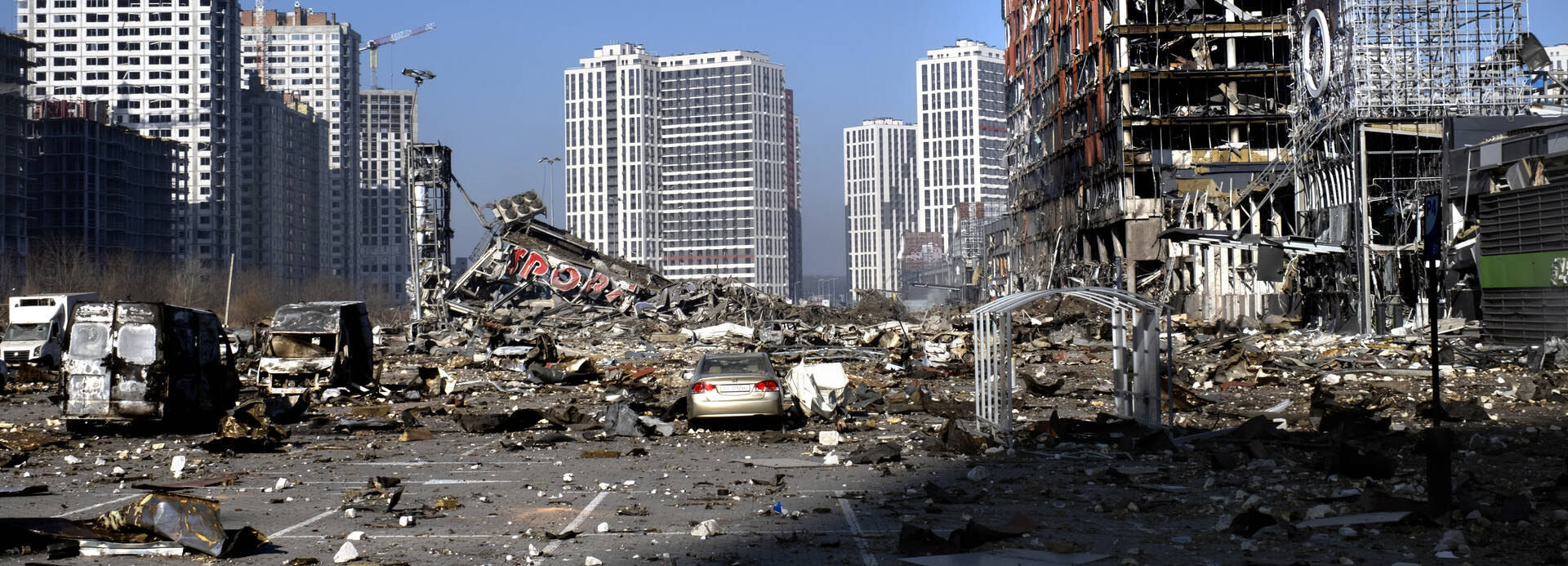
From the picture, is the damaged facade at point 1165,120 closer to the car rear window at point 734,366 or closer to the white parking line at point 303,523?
the car rear window at point 734,366

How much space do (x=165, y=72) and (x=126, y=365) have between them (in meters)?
156

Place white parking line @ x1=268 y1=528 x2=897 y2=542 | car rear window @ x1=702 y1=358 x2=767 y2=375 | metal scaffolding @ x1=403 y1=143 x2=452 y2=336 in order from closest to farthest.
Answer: white parking line @ x1=268 y1=528 x2=897 y2=542 < car rear window @ x1=702 y1=358 x2=767 y2=375 < metal scaffolding @ x1=403 y1=143 x2=452 y2=336

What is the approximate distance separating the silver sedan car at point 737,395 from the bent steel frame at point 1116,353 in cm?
309

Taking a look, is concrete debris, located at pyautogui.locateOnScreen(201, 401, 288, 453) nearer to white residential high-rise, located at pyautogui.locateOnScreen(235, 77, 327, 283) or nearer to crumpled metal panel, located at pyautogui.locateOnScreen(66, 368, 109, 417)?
crumpled metal panel, located at pyautogui.locateOnScreen(66, 368, 109, 417)

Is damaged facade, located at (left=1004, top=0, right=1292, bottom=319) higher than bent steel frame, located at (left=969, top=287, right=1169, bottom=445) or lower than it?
higher

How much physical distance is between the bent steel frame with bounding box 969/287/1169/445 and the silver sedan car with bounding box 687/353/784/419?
3.09 m

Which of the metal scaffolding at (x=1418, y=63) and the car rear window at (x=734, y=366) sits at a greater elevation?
the metal scaffolding at (x=1418, y=63)

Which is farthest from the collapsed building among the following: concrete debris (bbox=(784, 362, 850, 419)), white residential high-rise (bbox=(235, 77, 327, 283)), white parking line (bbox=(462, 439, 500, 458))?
white residential high-rise (bbox=(235, 77, 327, 283))

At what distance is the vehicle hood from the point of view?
27.8m

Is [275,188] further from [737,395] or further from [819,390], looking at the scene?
[737,395]

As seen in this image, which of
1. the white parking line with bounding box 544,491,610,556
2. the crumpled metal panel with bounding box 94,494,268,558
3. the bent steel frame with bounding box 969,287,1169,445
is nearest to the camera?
the crumpled metal panel with bounding box 94,494,268,558

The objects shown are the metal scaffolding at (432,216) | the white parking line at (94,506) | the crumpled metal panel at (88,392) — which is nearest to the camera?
the white parking line at (94,506)

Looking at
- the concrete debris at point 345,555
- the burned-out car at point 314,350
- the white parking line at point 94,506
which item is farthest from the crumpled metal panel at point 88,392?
the concrete debris at point 345,555

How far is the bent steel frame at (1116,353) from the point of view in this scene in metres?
17.2
